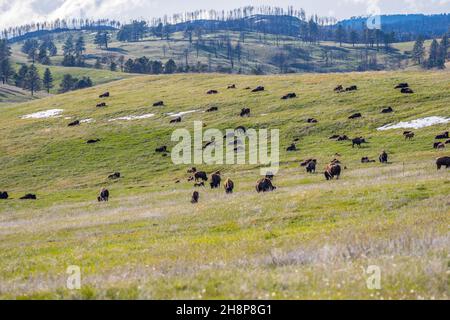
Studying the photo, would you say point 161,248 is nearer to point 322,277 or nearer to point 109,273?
point 109,273

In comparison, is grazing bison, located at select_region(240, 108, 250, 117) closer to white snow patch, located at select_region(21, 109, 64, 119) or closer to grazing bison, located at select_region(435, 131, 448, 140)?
grazing bison, located at select_region(435, 131, 448, 140)

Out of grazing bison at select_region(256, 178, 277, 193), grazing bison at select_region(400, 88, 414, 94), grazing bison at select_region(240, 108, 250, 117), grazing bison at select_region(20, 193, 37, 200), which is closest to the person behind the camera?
grazing bison at select_region(256, 178, 277, 193)

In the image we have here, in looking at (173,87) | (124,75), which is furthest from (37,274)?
(124,75)

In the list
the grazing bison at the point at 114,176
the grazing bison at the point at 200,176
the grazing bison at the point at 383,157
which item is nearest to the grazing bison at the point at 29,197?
the grazing bison at the point at 114,176

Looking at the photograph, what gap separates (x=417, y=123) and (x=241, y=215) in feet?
127

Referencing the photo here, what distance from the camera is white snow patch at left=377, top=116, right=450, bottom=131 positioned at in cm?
5463

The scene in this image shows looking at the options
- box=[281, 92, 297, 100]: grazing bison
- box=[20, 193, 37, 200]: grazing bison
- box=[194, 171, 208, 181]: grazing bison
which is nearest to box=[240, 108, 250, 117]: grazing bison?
box=[281, 92, 297, 100]: grazing bison

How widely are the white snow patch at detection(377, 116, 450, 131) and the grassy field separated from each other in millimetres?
1596

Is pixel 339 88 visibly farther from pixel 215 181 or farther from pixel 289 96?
pixel 215 181

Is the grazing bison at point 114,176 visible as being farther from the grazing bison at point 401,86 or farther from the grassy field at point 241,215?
the grazing bison at point 401,86

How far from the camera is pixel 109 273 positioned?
12.7 m

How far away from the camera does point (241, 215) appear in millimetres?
23453

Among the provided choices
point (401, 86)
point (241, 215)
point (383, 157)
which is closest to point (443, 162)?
point (383, 157)

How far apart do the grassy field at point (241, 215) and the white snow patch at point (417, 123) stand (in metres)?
1.60
